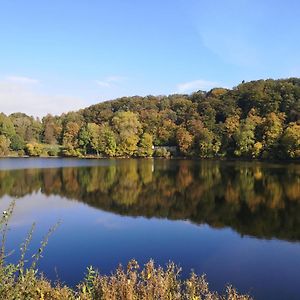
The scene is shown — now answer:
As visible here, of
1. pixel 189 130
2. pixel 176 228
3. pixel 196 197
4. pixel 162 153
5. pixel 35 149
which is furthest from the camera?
pixel 35 149

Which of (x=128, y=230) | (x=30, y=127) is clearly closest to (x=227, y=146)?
(x=30, y=127)

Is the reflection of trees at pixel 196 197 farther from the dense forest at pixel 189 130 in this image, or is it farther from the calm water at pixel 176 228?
the dense forest at pixel 189 130

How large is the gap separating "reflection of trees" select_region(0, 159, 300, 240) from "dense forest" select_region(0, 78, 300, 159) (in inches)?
1374

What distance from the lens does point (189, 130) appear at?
8600 cm

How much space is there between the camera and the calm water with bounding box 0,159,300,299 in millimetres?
12469

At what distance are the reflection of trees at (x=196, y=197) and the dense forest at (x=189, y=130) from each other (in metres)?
34.9

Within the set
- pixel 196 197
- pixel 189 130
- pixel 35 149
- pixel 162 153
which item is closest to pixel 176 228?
pixel 196 197

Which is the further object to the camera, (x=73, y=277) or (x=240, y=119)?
(x=240, y=119)

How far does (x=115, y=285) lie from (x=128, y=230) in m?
10.9

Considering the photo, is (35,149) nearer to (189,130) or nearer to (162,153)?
(162,153)

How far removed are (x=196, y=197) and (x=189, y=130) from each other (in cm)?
5944

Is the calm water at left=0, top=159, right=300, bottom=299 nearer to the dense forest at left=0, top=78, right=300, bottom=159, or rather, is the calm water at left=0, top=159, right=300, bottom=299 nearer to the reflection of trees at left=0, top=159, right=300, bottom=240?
the reflection of trees at left=0, top=159, right=300, bottom=240

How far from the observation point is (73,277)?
11.7 m

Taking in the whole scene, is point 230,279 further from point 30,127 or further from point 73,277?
point 30,127
